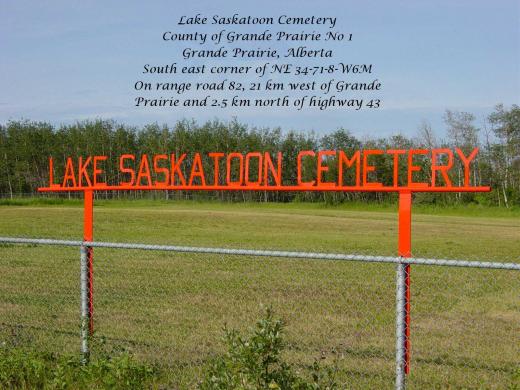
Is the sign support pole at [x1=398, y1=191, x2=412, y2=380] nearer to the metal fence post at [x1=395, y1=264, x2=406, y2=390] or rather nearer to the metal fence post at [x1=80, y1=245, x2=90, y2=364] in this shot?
the metal fence post at [x1=395, y1=264, x2=406, y2=390]

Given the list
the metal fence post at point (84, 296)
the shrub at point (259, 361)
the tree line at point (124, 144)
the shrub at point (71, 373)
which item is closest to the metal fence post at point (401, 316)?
the shrub at point (259, 361)

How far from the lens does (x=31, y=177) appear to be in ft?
281

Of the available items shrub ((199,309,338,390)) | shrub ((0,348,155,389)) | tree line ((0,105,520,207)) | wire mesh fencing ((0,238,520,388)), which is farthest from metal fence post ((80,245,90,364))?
tree line ((0,105,520,207))

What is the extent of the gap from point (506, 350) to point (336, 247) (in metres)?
14.4

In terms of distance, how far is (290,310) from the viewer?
1077cm

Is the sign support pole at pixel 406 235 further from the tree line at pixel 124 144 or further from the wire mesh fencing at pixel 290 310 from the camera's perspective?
the tree line at pixel 124 144

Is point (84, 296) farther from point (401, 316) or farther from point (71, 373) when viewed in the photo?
point (401, 316)

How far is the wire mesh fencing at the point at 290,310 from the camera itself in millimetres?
7188

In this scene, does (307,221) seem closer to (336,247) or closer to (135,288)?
(336,247)

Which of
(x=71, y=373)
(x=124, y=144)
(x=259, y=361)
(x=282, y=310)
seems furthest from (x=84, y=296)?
(x=124, y=144)

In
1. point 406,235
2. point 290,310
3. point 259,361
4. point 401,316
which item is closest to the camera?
point 259,361

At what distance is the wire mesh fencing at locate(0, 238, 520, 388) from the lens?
23.6 ft

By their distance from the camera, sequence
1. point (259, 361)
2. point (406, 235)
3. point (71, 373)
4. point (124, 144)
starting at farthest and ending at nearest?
1. point (124, 144)
2. point (71, 373)
3. point (406, 235)
4. point (259, 361)

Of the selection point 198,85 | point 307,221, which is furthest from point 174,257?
point 307,221
